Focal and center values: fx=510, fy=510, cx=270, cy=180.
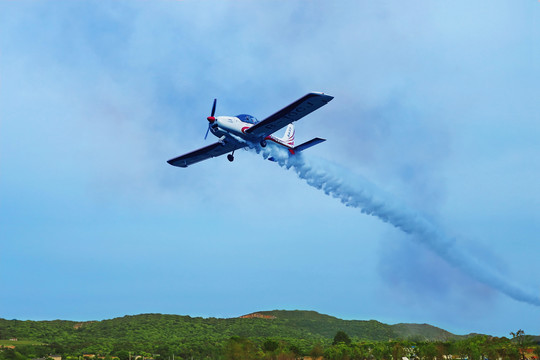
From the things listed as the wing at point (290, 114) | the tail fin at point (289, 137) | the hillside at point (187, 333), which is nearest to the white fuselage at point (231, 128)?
the wing at point (290, 114)

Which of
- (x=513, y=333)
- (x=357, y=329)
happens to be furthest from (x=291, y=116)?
(x=357, y=329)

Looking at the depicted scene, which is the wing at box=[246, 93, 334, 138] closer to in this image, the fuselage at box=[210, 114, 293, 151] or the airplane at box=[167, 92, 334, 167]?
the airplane at box=[167, 92, 334, 167]

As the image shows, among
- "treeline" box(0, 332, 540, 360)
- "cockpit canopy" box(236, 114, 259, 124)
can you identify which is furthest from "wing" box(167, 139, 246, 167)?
"treeline" box(0, 332, 540, 360)

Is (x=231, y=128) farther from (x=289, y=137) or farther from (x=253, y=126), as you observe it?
(x=289, y=137)

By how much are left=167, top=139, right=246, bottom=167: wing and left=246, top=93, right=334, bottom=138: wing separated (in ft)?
9.44

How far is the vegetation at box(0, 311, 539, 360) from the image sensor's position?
88.6 m

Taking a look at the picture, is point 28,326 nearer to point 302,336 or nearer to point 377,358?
point 302,336

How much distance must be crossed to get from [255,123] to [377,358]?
2212 inches

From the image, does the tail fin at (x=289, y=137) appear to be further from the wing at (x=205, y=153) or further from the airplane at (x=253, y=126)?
the wing at (x=205, y=153)

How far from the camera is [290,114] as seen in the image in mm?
50281

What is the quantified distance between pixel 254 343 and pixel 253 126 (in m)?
68.2

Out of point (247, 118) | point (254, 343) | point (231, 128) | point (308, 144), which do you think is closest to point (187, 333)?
point (254, 343)

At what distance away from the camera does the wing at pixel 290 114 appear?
1859 inches

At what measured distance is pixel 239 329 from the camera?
19100 cm
